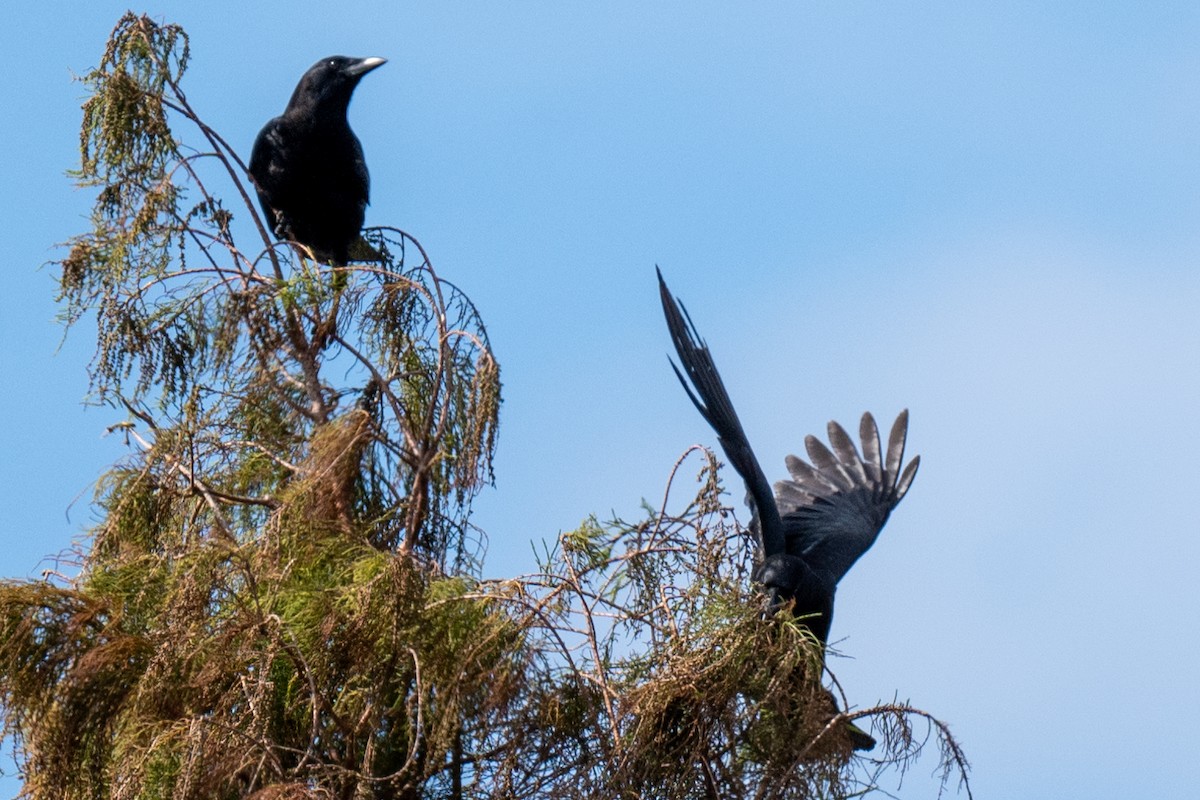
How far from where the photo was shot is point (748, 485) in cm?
505

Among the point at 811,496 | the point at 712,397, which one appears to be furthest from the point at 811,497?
the point at 712,397

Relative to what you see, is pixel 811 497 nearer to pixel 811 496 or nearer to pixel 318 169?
pixel 811 496

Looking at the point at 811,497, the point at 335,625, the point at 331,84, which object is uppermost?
the point at 331,84

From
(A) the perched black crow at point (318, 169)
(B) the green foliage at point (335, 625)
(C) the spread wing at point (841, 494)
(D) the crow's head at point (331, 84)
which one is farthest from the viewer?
(C) the spread wing at point (841, 494)

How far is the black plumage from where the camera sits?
5.02 meters

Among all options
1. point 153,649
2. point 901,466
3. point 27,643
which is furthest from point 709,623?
point 901,466

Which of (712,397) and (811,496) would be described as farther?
(811,496)

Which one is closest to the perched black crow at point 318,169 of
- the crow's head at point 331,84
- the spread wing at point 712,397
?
the crow's head at point 331,84

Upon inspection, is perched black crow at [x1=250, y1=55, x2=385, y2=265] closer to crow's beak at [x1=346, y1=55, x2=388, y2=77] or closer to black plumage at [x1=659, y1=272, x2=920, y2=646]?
crow's beak at [x1=346, y1=55, x2=388, y2=77]

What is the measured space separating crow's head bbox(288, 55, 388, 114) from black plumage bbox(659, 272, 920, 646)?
1.58 m

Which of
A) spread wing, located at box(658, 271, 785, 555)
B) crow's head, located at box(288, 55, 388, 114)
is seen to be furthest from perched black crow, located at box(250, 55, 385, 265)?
spread wing, located at box(658, 271, 785, 555)

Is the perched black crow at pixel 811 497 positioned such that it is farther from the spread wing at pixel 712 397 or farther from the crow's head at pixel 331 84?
the crow's head at pixel 331 84

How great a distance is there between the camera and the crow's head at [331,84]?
5.99 meters

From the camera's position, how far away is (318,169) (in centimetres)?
577
